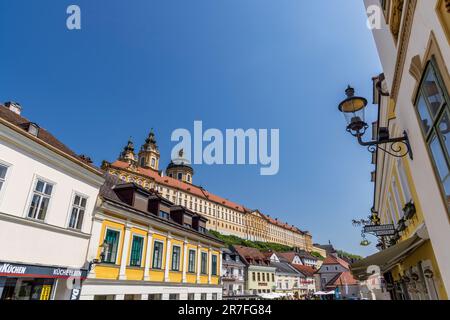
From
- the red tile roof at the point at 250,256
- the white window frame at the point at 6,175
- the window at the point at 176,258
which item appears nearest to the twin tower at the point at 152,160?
the red tile roof at the point at 250,256

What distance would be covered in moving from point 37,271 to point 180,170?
302ft

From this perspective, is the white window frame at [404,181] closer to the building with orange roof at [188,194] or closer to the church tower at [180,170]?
the building with orange roof at [188,194]

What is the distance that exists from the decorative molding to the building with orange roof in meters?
72.3

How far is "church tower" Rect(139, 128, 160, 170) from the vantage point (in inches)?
3684

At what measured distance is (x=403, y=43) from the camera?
425cm

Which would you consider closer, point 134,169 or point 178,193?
point 134,169

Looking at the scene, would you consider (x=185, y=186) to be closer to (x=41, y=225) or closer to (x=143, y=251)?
(x=143, y=251)

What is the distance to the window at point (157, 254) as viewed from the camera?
17438 millimetres

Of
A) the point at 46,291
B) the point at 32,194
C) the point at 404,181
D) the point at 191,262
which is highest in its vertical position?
the point at 32,194

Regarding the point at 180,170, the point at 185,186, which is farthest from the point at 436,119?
the point at 180,170

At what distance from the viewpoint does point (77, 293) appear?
1213 centimetres
